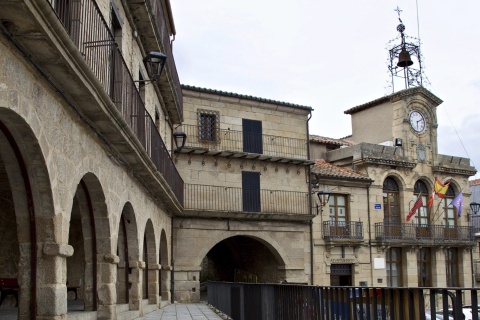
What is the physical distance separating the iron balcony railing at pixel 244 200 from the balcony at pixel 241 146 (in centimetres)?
132

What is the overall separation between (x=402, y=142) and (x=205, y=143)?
1132cm

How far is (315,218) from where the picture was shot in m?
25.4

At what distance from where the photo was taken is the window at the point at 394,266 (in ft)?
91.2

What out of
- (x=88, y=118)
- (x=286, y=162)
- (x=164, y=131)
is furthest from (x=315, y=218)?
(x=88, y=118)

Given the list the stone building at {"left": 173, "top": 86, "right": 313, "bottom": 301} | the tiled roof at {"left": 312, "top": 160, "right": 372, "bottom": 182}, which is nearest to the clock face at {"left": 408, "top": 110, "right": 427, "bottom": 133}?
the tiled roof at {"left": 312, "top": 160, "right": 372, "bottom": 182}

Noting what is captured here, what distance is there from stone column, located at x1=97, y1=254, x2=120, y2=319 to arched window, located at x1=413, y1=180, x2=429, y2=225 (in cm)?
2246

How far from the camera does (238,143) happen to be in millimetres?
24141

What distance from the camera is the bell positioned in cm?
3238

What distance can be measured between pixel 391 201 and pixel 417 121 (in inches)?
188

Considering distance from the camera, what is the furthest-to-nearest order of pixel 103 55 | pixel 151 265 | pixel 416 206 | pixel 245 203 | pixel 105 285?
pixel 416 206, pixel 245 203, pixel 151 265, pixel 105 285, pixel 103 55

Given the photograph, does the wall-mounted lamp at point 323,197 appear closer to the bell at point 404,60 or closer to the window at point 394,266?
the window at point 394,266

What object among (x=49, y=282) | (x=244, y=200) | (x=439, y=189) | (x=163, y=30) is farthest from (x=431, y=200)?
(x=49, y=282)

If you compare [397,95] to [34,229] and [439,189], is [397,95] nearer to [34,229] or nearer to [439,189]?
[439,189]

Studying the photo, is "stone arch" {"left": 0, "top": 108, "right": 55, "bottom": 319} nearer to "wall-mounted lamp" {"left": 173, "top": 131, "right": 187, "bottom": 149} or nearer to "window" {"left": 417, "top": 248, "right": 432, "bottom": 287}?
"wall-mounted lamp" {"left": 173, "top": 131, "right": 187, "bottom": 149}
